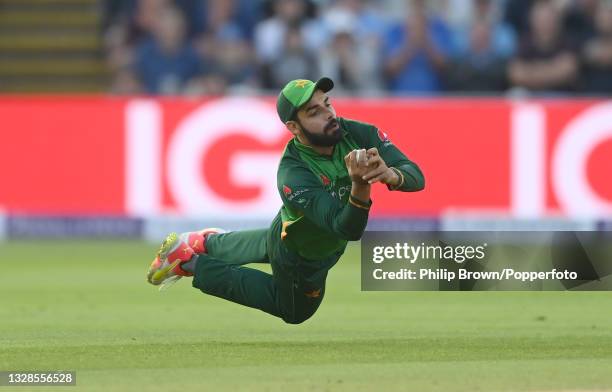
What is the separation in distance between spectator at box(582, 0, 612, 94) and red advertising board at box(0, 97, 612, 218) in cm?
147

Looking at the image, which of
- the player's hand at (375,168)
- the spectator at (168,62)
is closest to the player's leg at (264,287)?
the player's hand at (375,168)

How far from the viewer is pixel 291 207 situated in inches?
340

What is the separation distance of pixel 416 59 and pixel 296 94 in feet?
35.4

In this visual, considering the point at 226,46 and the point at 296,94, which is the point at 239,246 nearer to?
the point at 296,94

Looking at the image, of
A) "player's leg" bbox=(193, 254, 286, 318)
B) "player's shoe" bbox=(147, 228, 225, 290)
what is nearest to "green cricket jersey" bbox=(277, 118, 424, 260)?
"player's leg" bbox=(193, 254, 286, 318)

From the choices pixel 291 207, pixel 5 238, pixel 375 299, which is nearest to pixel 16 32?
pixel 5 238

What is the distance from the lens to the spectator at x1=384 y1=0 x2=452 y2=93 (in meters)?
19.1

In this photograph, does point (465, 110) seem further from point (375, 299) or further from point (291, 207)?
point (291, 207)

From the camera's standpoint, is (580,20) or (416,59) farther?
(580,20)

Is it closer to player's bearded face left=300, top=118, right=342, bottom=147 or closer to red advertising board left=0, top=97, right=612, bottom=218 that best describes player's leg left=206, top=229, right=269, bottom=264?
player's bearded face left=300, top=118, right=342, bottom=147

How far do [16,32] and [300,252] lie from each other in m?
13.9

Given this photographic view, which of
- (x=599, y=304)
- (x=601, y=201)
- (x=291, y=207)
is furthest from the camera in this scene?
(x=601, y=201)

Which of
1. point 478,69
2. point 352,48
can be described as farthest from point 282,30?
point 478,69

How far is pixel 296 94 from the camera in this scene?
28.2 ft
